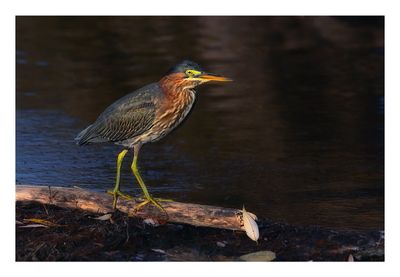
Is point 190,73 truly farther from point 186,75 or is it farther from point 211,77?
point 211,77

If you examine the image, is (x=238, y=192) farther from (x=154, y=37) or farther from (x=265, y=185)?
(x=154, y=37)

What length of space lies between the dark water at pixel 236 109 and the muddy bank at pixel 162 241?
3.58ft

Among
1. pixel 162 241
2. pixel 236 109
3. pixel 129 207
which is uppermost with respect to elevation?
pixel 236 109

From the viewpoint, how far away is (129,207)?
21.2ft

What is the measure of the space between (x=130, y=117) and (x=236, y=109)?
4.86 meters

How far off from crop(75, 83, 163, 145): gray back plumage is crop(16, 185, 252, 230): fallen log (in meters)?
0.57

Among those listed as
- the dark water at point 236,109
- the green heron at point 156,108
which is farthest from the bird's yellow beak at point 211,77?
the dark water at point 236,109

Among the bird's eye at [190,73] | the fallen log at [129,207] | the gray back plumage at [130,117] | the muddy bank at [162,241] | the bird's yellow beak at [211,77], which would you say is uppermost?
the bird's eye at [190,73]

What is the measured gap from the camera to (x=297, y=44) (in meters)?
15.9

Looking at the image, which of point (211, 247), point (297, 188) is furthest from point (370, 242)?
point (297, 188)

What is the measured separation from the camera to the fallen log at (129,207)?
6.21 metres

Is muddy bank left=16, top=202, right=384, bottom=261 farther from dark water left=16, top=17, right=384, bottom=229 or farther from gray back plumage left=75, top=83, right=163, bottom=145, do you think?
dark water left=16, top=17, right=384, bottom=229

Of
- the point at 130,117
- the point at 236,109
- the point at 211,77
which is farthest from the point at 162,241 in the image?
the point at 236,109

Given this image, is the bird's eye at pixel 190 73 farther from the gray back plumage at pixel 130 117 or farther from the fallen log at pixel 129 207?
the fallen log at pixel 129 207
